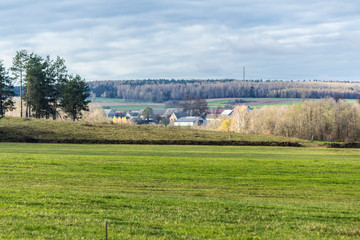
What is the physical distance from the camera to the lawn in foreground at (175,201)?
34.4 ft

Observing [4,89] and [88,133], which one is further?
[4,89]

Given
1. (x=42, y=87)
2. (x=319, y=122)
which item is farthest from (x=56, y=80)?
(x=319, y=122)

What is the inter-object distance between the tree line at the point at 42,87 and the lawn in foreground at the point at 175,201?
6453 cm

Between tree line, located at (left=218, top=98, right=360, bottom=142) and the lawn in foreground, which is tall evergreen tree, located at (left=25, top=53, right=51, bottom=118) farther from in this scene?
the lawn in foreground

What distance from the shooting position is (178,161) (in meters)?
35.1

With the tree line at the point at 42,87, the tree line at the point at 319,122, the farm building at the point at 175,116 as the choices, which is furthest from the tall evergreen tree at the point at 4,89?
the farm building at the point at 175,116

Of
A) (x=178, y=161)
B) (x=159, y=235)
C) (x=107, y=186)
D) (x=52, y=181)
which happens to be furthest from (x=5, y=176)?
(x=159, y=235)

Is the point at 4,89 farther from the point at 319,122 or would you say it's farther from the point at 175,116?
the point at 175,116

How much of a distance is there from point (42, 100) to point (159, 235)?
91.5m

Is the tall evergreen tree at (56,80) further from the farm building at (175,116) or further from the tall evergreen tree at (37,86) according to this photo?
the farm building at (175,116)

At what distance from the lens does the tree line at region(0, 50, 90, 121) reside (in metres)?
93.8

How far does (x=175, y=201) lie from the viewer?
1614 cm

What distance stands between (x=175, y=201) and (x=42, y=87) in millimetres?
86038

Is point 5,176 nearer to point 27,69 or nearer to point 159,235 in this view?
point 159,235
